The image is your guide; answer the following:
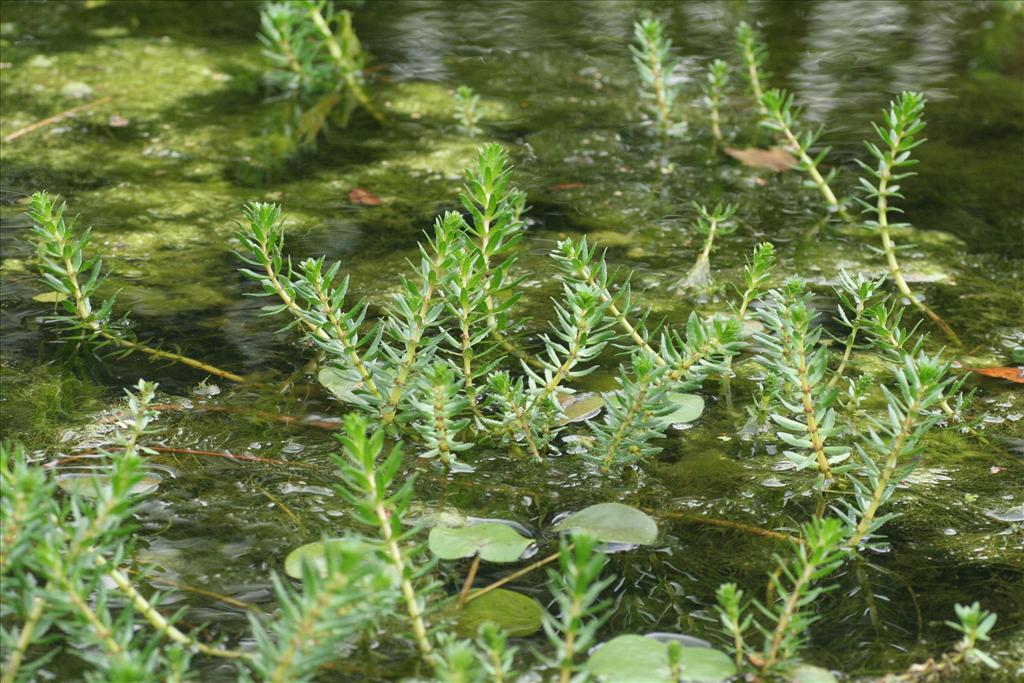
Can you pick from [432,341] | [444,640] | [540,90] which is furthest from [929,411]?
[540,90]

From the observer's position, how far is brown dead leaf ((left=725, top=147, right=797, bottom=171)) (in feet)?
11.1

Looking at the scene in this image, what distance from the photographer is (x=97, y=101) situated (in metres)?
3.78

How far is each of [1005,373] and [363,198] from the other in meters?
1.72

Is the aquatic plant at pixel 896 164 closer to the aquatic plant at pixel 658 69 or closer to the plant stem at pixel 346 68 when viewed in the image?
the aquatic plant at pixel 658 69

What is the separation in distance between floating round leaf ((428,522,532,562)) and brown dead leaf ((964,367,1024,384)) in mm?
1098

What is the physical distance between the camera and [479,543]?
1.73 metres

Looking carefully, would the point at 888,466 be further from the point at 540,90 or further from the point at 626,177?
the point at 540,90

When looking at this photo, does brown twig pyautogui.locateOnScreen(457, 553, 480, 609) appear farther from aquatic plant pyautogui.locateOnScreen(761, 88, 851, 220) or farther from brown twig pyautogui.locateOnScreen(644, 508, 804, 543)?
aquatic plant pyautogui.locateOnScreen(761, 88, 851, 220)

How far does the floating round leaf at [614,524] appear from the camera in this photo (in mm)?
1764

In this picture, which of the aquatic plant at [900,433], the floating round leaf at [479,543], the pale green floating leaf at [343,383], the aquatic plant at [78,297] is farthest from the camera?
the aquatic plant at [78,297]

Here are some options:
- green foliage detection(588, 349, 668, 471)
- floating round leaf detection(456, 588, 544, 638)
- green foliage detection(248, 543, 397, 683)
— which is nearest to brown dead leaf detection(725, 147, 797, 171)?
green foliage detection(588, 349, 668, 471)

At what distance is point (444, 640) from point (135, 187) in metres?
2.16

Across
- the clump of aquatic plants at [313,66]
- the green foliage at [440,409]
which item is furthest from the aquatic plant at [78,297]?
the clump of aquatic plants at [313,66]

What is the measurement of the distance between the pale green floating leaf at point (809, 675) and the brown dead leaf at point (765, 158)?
2.12 m
